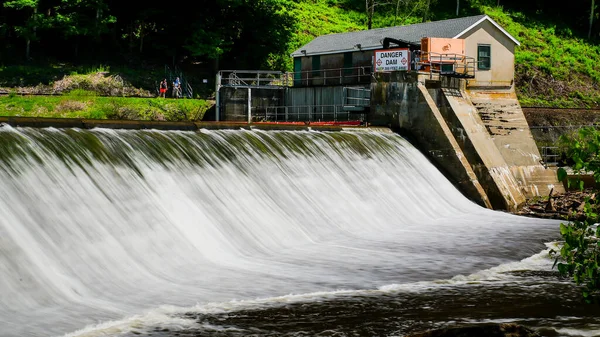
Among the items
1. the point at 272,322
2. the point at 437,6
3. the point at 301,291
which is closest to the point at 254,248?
the point at 301,291

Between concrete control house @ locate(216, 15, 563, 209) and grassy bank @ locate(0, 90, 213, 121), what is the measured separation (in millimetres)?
5547

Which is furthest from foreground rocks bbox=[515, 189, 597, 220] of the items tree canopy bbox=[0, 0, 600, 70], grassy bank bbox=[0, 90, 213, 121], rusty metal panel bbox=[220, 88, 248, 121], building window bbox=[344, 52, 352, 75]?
tree canopy bbox=[0, 0, 600, 70]

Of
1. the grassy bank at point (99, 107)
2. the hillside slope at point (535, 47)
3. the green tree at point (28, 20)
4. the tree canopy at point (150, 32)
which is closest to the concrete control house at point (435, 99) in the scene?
the grassy bank at point (99, 107)

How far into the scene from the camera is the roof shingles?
3891cm

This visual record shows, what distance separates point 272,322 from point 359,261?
220 inches

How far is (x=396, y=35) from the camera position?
1610 inches

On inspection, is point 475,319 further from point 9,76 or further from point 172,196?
point 9,76

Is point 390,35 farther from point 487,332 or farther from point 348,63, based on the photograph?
point 487,332

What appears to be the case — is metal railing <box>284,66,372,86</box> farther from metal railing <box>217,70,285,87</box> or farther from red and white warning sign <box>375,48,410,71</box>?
red and white warning sign <box>375,48,410,71</box>

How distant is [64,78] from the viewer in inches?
1967

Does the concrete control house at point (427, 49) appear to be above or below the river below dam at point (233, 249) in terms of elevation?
above

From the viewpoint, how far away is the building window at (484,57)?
38.0 m

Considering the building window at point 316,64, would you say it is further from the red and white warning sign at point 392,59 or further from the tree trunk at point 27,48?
the tree trunk at point 27,48

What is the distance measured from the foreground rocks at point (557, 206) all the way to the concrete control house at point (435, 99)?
0.53 meters
